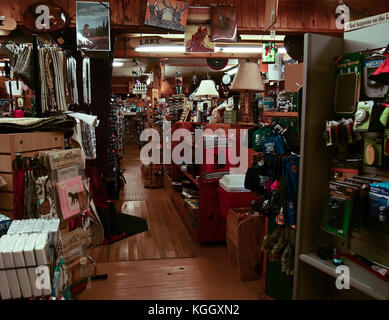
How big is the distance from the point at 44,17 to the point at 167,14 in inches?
58.0

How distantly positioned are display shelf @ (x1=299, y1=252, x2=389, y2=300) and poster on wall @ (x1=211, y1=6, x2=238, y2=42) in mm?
3187

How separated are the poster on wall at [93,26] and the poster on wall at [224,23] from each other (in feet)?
4.39

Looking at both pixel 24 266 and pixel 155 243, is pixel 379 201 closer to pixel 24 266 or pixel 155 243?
pixel 24 266

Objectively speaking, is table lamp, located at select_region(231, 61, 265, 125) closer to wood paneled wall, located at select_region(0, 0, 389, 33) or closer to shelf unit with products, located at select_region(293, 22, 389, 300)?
wood paneled wall, located at select_region(0, 0, 389, 33)

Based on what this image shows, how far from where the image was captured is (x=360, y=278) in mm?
1838

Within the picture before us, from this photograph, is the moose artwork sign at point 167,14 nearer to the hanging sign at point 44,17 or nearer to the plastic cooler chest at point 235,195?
the hanging sign at point 44,17

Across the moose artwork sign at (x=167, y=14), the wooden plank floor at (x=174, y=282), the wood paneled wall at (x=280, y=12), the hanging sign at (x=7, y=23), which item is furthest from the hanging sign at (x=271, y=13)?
the hanging sign at (x=7, y=23)

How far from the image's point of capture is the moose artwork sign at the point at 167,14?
4.14m

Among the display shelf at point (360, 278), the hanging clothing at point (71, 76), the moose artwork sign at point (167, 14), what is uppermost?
the moose artwork sign at point (167, 14)

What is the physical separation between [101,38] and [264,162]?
2638mm

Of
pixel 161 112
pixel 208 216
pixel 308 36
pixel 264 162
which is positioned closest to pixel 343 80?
pixel 308 36

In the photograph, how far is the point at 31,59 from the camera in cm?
277

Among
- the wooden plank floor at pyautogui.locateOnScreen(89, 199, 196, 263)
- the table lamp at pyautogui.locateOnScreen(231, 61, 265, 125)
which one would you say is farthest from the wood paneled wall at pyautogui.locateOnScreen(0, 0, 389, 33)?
the wooden plank floor at pyautogui.locateOnScreen(89, 199, 196, 263)
